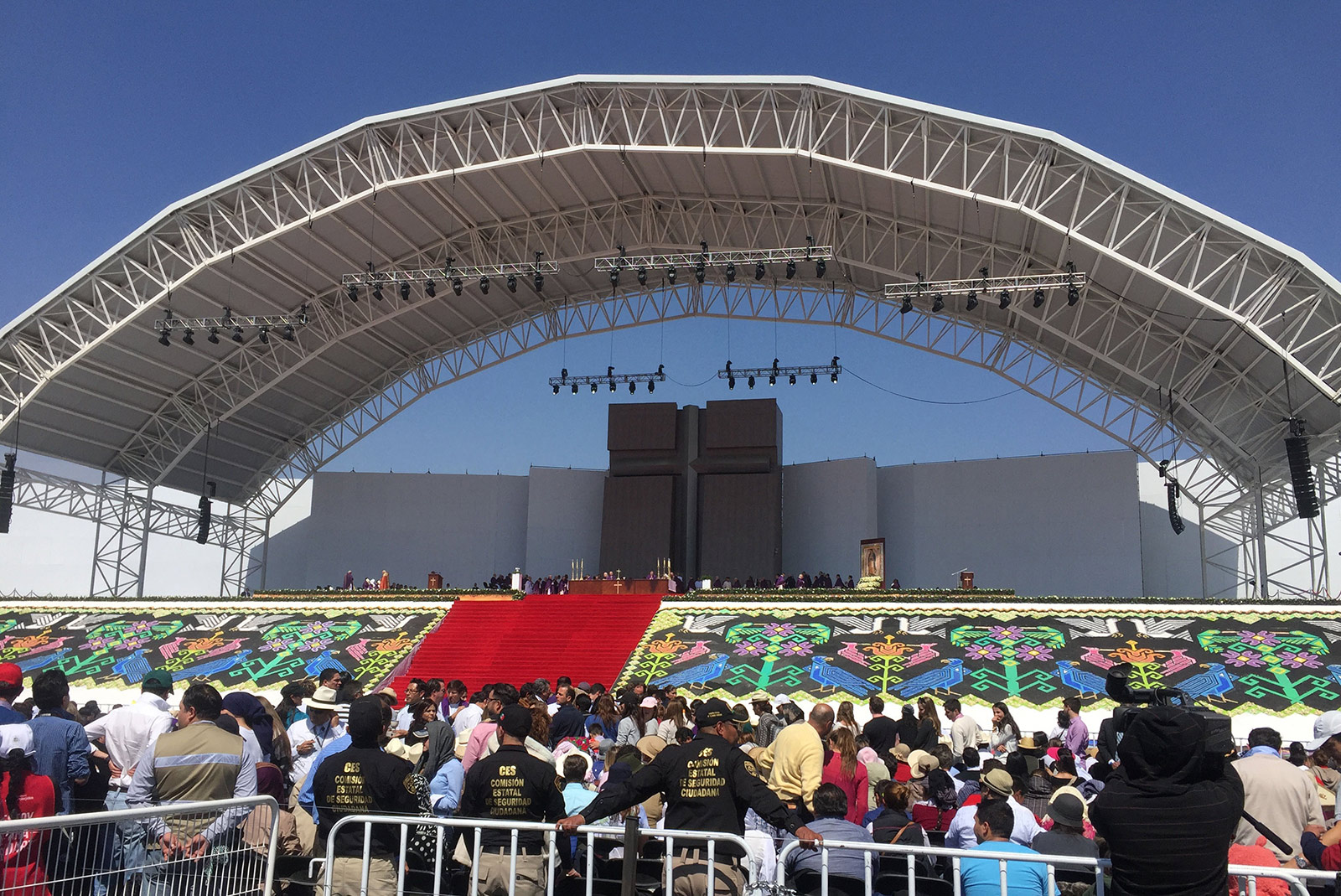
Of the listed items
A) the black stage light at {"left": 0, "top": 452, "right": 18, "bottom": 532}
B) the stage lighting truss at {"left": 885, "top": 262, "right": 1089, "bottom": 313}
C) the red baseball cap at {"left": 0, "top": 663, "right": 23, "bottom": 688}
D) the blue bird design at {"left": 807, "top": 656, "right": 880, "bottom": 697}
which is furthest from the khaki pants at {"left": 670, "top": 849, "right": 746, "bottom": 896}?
the black stage light at {"left": 0, "top": 452, "right": 18, "bottom": 532}

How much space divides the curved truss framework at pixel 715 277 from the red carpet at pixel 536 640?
29.2 ft

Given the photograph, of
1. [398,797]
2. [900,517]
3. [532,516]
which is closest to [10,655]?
[532,516]

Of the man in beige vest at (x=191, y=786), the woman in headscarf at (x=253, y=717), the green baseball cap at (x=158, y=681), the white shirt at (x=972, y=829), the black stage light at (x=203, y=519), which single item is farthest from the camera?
the black stage light at (x=203, y=519)

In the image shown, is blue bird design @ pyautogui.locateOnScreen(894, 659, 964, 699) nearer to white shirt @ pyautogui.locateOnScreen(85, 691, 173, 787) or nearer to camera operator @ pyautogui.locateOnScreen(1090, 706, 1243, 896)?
white shirt @ pyautogui.locateOnScreen(85, 691, 173, 787)

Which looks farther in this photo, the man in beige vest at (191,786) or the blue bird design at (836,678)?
the blue bird design at (836,678)

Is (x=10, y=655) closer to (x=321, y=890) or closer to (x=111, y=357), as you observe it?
(x=111, y=357)

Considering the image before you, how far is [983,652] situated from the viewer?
2038 cm

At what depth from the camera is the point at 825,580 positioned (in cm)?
3200

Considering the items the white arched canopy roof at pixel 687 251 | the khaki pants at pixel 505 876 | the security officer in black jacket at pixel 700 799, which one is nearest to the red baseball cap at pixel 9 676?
the khaki pants at pixel 505 876

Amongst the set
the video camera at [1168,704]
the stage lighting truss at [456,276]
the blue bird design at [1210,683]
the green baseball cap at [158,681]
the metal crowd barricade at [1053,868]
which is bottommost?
the metal crowd barricade at [1053,868]

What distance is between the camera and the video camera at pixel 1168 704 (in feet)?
12.4

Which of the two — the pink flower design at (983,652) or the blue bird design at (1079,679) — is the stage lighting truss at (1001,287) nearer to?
the pink flower design at (983,652)

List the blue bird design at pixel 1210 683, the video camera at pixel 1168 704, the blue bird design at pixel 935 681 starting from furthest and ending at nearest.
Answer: the blue bird design at pixel 935 681 < the blue bird design at pixel 1210 683 < the video camera at pixel 1168 704

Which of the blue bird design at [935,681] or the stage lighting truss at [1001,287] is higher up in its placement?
the stage lighting truss at [1001,287]
